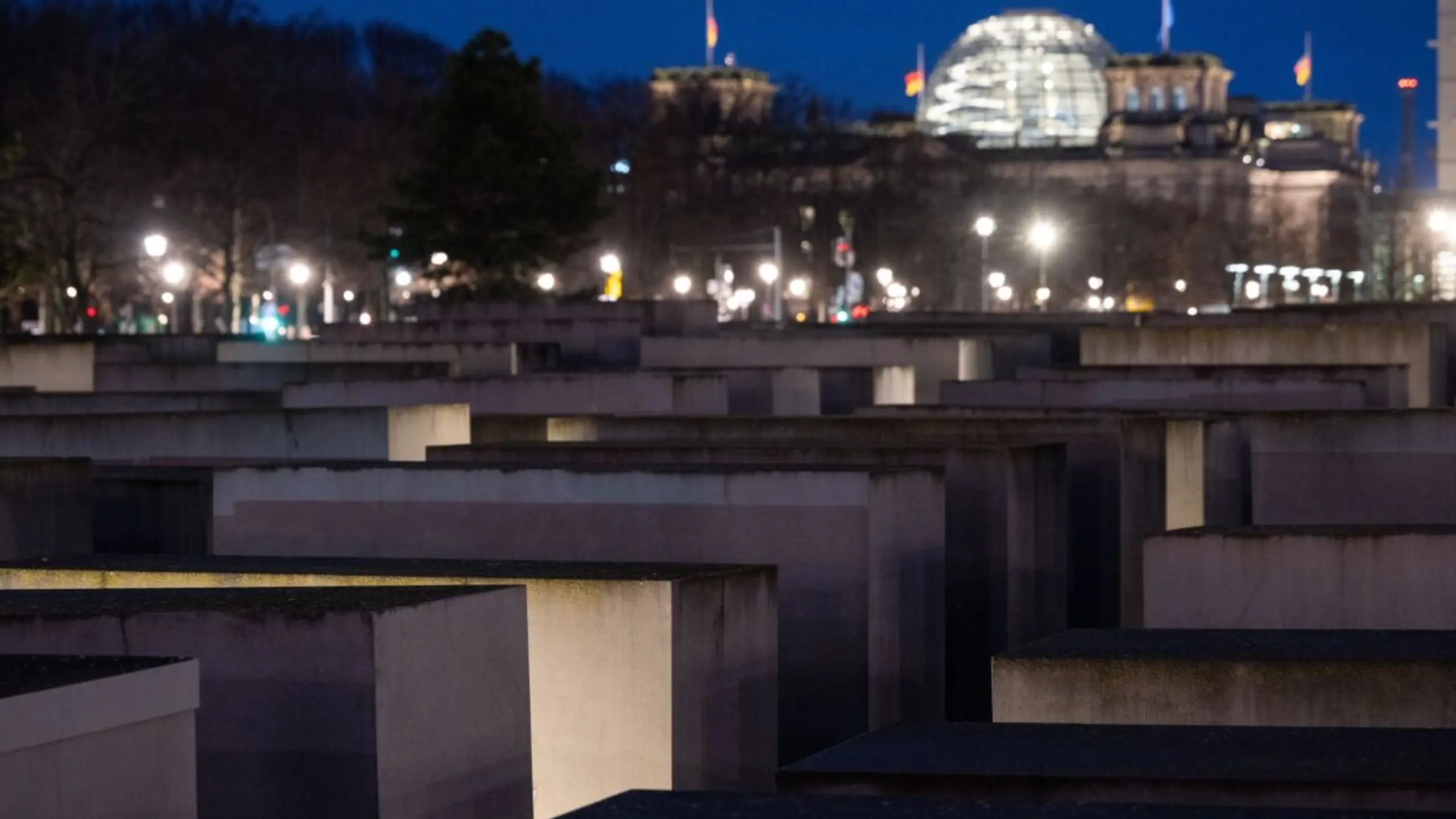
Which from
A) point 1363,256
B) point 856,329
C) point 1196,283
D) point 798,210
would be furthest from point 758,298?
point 856,329

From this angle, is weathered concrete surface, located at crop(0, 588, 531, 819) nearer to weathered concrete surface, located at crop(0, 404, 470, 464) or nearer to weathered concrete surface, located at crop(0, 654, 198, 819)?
weathered concrete surface, located at crop(0, 654, 198, 819)

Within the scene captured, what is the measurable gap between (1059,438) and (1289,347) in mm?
13885

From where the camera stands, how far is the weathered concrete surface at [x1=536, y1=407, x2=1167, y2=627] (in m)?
22.0

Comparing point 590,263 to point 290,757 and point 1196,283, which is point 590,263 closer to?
point 1196,283

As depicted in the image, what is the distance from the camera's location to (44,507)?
17.4m

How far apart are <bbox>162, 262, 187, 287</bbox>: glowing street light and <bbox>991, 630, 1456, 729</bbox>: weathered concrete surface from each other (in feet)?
177

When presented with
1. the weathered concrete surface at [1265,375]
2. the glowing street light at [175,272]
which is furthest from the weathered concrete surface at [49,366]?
the glowing street light at [175,272]

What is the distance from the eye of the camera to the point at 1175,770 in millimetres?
9422

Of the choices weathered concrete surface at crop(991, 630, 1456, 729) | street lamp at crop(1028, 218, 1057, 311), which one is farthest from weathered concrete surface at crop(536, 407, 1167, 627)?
street lamp at crop(1028, 218, 1057, 311)

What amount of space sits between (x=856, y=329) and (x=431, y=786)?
3642 cm

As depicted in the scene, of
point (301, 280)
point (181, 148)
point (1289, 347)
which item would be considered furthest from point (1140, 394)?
point (181, 148)

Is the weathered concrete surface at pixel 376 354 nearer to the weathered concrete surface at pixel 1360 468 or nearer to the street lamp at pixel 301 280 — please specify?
the weathered concrete surface at pixel 1360 468

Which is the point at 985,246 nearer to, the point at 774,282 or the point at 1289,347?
the point at 774,282

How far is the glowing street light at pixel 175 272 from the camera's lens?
64.7m
